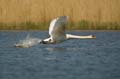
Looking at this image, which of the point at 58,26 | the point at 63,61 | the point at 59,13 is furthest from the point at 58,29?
the point at 59,13

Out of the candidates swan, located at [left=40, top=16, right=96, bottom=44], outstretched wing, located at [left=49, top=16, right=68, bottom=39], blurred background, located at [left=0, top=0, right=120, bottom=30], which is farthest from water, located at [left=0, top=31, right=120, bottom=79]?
blurred background, located at [left=0, top=0, right=120, bottom=30]

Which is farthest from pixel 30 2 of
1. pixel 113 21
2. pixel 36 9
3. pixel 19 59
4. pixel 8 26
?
pixel 19 59

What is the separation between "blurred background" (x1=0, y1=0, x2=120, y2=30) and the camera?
27062mm

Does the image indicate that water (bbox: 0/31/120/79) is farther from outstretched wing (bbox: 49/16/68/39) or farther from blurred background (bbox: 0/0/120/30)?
blurred background (bbox: 0/0/120/30)

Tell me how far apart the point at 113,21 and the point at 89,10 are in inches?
74.2

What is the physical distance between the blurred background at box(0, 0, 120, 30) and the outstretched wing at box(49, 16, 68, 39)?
9.37m

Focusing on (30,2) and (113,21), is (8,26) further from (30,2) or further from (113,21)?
(113,21)

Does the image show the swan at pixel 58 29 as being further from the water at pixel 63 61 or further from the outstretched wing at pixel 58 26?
the water at pixel 63 61

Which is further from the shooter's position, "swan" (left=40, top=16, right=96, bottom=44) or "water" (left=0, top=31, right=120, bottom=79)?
"swan" (left=40, top=16, right=96, bottom=44)

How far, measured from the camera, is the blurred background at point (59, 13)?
1065 inches

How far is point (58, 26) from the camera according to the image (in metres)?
17.0

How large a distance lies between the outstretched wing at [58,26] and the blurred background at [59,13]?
9365mm

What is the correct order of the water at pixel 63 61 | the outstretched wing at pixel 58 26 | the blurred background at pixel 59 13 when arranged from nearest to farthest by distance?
the water at pixel 63 61 < the outstretched wing at pixel 58 26 < the blurred background at pixel 59 13

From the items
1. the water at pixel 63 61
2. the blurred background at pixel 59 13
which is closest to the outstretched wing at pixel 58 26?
the water at pixel 63 61
